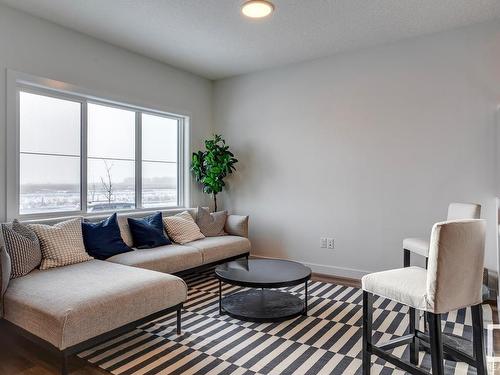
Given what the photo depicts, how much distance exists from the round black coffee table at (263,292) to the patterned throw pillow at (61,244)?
1.23 meters

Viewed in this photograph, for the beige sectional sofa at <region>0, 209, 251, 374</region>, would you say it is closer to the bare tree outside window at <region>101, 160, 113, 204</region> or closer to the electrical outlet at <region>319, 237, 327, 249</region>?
the bare tree outside window at <region>101, 160, 113, 204</region>

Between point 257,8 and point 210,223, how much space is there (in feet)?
8.51

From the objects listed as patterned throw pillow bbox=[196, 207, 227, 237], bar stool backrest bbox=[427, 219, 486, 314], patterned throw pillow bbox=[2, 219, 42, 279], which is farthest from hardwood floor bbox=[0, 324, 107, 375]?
patterned throw pillow bbox=[196, 207, 227, 237]

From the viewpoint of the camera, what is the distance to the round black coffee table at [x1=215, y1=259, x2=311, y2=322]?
277 cm

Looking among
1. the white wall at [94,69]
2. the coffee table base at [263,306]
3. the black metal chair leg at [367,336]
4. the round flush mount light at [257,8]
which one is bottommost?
the coffee table base at [263,306]

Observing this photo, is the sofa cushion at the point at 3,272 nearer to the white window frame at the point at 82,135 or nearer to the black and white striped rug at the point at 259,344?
the black and white striped rug at the point at 259,344

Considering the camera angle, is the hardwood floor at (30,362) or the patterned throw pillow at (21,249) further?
the patterned throw pillow at (21,249)

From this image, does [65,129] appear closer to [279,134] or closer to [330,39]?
[279,134]

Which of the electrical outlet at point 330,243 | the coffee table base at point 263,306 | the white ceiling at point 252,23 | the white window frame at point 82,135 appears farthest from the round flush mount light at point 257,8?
the electrical outlet at point 330,243

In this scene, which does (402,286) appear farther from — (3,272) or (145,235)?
(145,235)

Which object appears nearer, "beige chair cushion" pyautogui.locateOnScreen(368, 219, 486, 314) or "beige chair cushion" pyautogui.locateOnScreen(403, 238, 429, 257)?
"beige chair cushion" pyautogui.locateOnScreen(368, 219, 486, 314)

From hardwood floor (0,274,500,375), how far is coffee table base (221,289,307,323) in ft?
3.93

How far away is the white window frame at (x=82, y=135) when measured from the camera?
10.3 feet

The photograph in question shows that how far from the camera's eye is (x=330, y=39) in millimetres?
3795
